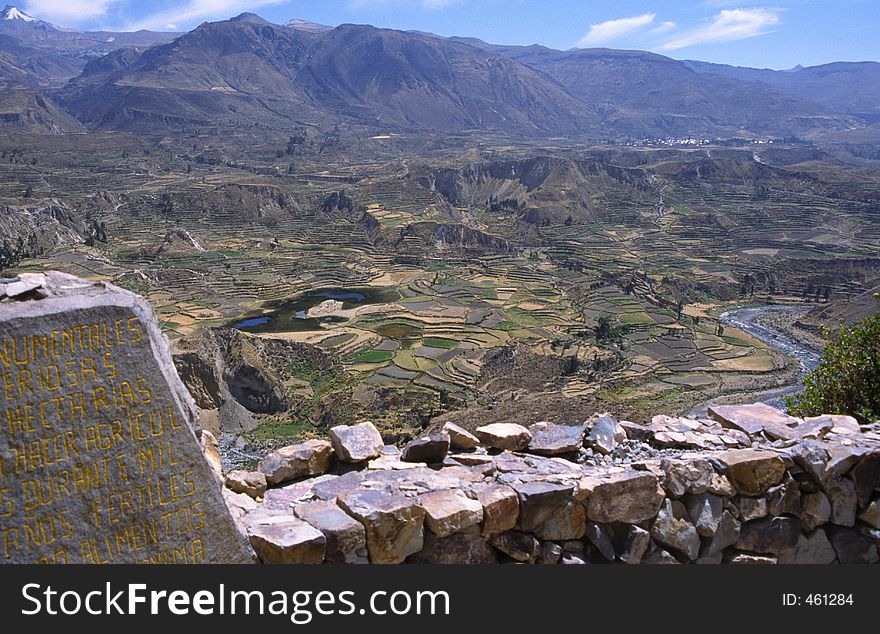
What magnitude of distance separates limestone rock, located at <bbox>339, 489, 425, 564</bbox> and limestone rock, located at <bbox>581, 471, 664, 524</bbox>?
1808 millimetres

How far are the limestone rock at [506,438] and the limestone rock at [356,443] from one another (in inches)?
52.7

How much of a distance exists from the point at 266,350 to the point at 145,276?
3012 centimetres

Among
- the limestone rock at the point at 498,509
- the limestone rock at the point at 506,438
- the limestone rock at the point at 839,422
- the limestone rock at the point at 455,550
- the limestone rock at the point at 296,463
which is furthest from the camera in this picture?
the limestone rock at the point at 839,422

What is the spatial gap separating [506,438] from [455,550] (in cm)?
208

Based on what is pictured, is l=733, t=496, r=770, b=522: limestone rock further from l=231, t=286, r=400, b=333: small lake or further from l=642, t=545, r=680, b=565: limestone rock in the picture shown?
l=231, t=286, r=400, b=333: small lake

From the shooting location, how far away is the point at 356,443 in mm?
8156

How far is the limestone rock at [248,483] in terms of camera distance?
751cm

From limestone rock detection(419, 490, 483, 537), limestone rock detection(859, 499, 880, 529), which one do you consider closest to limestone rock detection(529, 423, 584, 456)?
limestone rock detection(419, 490, 483, 537)

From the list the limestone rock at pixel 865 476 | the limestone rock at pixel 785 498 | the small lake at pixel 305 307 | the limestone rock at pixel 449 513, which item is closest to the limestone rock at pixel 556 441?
the limestone rock at pixel 449 513

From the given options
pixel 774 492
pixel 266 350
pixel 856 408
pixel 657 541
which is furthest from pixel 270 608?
pixel 266 350

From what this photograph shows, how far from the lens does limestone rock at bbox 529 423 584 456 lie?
27.1 ft

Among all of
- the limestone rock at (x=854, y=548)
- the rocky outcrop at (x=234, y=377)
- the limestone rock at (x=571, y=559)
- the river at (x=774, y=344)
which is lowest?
the river at (x=774, y=344)

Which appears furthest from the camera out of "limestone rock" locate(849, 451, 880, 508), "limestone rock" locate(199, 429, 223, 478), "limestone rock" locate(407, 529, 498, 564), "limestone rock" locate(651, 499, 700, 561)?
"limestone rock" locate(849, 451, 880, 508)

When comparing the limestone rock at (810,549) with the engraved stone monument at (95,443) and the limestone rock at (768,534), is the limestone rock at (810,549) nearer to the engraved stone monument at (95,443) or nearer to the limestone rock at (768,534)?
the limestone rock at (768,534)
